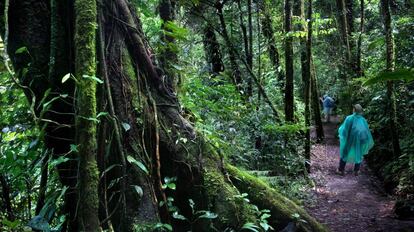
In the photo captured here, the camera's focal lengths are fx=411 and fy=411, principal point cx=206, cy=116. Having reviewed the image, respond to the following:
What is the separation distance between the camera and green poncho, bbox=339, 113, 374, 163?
9938 mm

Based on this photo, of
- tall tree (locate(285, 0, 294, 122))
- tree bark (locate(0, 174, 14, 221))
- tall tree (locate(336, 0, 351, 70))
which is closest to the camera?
tree bark (locate(0, 174, 14, 221))

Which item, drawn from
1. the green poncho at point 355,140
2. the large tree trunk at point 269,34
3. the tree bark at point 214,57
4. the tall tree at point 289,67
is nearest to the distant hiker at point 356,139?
the green poncho at point 355,140

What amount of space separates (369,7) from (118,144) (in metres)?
18.1

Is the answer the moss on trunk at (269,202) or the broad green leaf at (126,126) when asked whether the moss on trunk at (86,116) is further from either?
the moss on trunk at (269,202)

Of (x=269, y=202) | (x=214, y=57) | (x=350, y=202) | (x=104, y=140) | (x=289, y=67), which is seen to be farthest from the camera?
(x=214, y=57)

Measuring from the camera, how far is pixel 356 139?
9.98 m

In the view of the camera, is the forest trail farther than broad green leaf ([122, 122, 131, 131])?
Yes

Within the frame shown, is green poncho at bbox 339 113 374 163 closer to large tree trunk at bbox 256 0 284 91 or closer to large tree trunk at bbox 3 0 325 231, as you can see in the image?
large tree trunk at bbox 256 0 284 91

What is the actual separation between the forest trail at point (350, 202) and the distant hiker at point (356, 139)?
533 mm

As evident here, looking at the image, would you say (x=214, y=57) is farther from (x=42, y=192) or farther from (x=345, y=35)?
(x=42, y=192)

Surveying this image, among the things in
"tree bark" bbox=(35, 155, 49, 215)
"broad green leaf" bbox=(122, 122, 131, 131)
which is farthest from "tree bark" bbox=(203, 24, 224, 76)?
"tree bark" bbox=(35, 155, 49, 215)

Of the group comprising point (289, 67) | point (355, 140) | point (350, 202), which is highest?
point (289, 67)

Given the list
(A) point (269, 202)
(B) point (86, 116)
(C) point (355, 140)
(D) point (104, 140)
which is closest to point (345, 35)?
(C) point (355, 140)

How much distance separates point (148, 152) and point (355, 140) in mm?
7376
